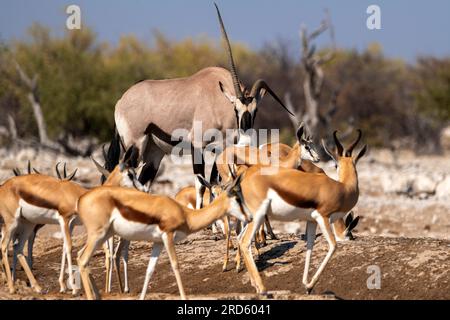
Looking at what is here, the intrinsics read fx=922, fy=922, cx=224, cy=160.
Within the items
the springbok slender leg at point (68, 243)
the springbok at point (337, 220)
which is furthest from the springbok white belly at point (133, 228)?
the springbok at point (337, 220)

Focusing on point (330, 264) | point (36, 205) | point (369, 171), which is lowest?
point (369, 171)

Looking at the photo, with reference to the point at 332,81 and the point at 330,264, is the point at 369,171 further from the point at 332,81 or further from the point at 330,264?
the point at 332,81

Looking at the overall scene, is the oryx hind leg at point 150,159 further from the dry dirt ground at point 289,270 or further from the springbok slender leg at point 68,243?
the springbok slender leg at point 68,243

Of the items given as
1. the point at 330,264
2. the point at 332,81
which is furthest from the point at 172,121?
the point at 332,81

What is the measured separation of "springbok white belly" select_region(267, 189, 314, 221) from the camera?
27.9ft

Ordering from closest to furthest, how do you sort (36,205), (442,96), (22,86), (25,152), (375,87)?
(36,205), (25,152), (22,86), (442,96), (375,87)

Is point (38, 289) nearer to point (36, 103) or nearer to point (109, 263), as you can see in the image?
point (109, 263)

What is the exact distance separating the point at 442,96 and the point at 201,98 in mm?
27889

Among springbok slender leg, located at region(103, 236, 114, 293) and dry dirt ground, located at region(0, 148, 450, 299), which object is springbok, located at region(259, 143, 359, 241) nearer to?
dry dirt ground, located at region(0, 148, 450, 299)

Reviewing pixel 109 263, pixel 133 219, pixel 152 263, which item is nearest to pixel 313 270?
pixel 109 263

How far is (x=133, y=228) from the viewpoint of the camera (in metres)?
7.71

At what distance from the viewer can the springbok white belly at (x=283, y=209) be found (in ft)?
27.9

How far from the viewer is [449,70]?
40.4 metres
